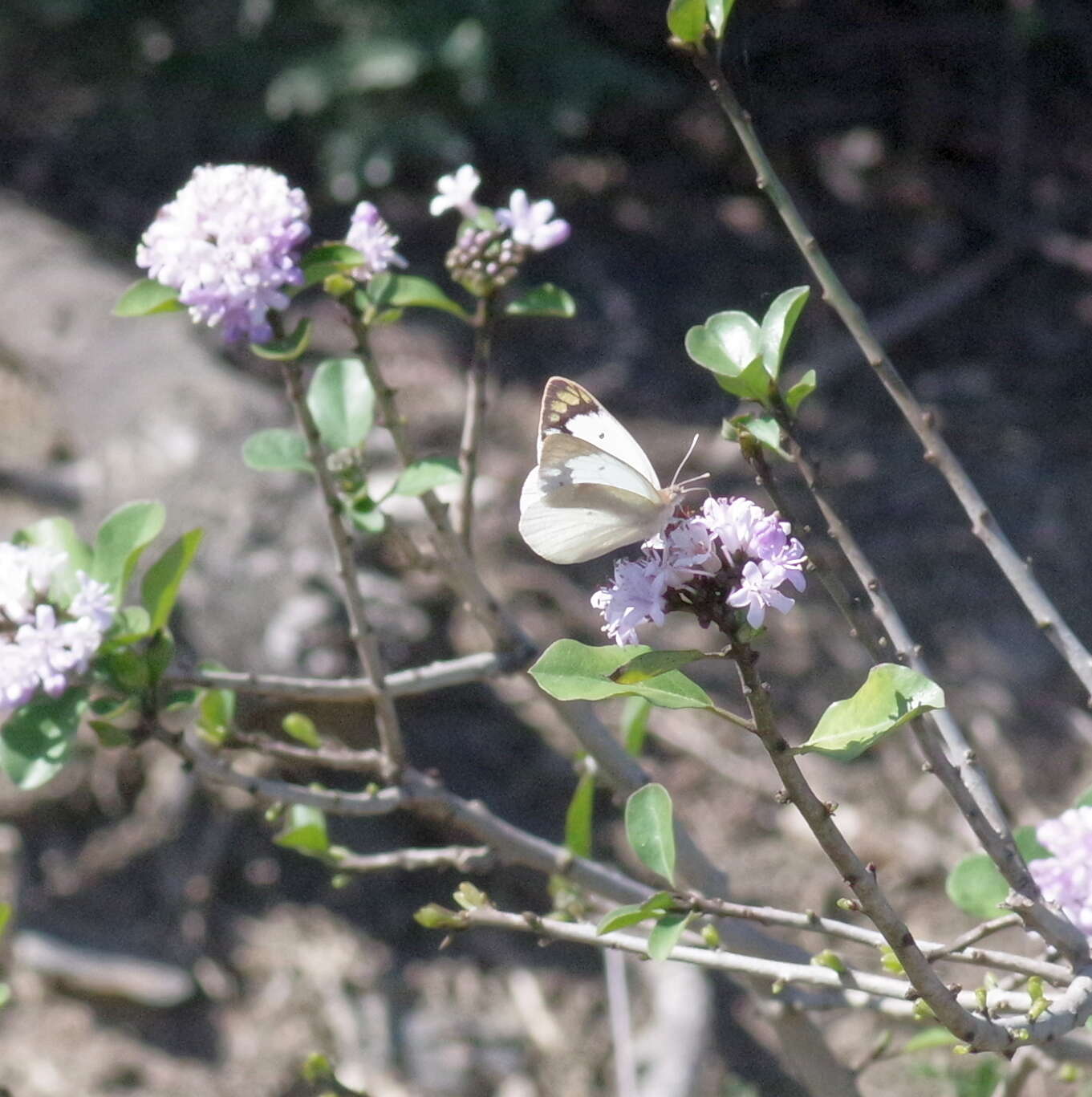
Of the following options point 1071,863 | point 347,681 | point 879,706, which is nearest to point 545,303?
point 347,681

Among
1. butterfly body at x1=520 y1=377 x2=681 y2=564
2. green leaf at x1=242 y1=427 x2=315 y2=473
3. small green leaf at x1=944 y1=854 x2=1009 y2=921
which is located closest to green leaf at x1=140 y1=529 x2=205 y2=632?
green leaf at x1=242 y1=427 x2=315 y2=473

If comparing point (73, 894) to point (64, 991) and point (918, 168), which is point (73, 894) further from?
point (918, 168)

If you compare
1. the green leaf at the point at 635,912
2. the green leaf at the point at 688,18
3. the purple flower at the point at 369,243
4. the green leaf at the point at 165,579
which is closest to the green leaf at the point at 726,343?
the green leaf at the point at 688,18

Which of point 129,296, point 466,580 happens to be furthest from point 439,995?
point 129,296

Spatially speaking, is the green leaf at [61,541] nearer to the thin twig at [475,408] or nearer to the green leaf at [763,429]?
the thin twig at [475,408]

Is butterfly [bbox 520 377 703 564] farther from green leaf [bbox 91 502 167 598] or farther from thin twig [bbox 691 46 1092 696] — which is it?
green leaf [bbox 91 502 167 598]
